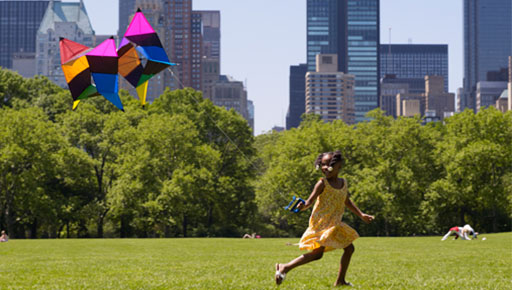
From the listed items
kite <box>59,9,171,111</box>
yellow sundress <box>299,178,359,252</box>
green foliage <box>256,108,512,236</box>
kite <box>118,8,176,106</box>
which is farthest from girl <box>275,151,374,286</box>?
green foliage <box>256,108,512,236</box>

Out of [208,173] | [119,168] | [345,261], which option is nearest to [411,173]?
[208,173]

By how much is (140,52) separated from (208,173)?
147 feet

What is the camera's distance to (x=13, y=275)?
16234mm

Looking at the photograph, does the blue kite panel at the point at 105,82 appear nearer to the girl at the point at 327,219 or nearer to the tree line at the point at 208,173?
the girl at the point at 327,219

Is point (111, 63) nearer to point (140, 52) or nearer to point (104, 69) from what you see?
point (104, 69)

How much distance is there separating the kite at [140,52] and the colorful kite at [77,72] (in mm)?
806

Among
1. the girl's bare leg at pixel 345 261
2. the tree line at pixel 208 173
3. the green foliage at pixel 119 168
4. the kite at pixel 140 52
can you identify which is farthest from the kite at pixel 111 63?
the tree line at pixel 208 173

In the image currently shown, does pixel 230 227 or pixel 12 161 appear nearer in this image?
pixel 12 161

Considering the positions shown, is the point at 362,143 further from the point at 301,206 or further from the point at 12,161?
the point at 301,206

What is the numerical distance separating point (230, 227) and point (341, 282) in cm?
5332

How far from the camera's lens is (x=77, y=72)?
52.8ft

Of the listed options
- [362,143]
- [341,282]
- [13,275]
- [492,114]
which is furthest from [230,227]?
[341,282]

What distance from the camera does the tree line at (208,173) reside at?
5725cm

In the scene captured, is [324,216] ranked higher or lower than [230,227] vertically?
higher
